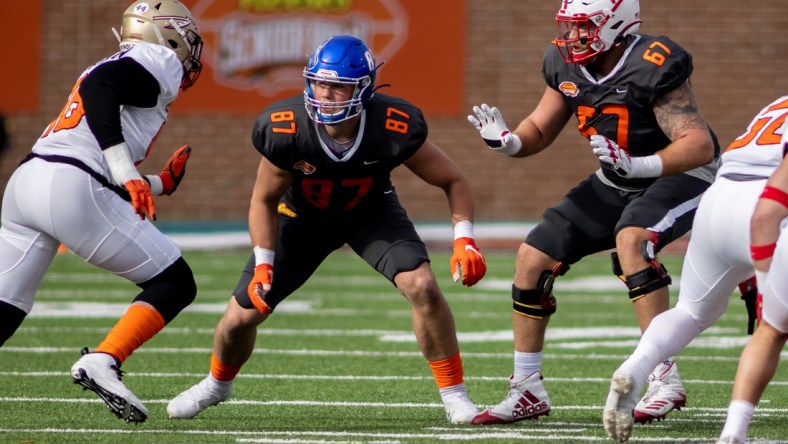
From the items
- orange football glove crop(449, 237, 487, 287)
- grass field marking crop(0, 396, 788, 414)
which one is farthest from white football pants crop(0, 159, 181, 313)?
orange football glove crop(449, 237, 487, 287)

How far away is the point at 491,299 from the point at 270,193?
5258 millimetres

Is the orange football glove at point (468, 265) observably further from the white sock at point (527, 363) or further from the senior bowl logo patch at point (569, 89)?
the senior bowl logo patch at point (569, 89)

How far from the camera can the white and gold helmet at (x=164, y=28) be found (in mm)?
5036

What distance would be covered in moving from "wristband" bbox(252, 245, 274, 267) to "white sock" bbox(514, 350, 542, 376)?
3.63ft

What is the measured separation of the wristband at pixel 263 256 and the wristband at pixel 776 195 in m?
2.02

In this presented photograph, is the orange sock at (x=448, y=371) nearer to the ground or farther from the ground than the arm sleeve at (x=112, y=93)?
nearer to the ground

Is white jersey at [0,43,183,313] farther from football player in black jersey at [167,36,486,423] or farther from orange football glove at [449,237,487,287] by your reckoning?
orange football glove at [449,237,487,287]

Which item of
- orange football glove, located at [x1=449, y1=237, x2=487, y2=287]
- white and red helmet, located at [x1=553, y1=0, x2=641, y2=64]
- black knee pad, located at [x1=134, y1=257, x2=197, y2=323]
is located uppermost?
white and red helmet, located at [x1=553, y1=0, x2=641, y2=64]

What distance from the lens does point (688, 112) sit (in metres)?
5.03

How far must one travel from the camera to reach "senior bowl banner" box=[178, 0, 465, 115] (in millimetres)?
15336

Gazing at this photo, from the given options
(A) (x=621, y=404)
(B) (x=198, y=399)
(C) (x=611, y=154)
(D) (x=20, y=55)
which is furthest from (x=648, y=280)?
(D) (x=20, y=55)

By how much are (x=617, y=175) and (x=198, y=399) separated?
1.93 m

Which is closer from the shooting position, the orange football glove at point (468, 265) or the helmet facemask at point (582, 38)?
the orange football glove at point (468, 265)

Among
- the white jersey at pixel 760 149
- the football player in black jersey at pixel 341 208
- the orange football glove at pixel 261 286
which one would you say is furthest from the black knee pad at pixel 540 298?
the white jersey at pixel 760 149
